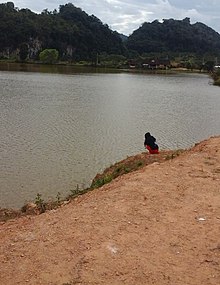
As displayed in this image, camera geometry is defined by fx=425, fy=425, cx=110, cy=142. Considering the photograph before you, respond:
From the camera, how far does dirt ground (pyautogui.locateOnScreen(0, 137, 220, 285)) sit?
17.5 ft

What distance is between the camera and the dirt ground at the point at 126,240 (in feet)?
17.5

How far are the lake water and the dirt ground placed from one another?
4714 mm

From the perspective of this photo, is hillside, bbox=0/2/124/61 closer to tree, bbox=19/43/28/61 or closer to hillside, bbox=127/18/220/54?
tree, bbox=19/43/28/61

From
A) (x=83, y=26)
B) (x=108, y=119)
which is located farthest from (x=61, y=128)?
(x=83, y=26)

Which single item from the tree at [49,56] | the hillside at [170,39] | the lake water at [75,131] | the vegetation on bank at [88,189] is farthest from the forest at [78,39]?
the vegetation on bank at [88,189]

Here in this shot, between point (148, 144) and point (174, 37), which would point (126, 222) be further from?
point (174, 37)

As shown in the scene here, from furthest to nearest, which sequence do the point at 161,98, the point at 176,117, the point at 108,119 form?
the point at 161,98, the point at 176,117, the point at 108,119

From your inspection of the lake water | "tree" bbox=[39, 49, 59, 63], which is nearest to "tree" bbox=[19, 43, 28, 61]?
"tree" bbox=[39, 49, 59, 63]

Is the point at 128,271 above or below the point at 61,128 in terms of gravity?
above

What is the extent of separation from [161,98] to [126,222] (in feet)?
118

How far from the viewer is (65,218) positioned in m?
6.95

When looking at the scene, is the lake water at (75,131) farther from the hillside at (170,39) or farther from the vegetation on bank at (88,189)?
the hillside at (170,39)

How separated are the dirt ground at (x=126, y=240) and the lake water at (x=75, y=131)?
4714 millimetres

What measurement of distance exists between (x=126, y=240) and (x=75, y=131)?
53.7 feet
